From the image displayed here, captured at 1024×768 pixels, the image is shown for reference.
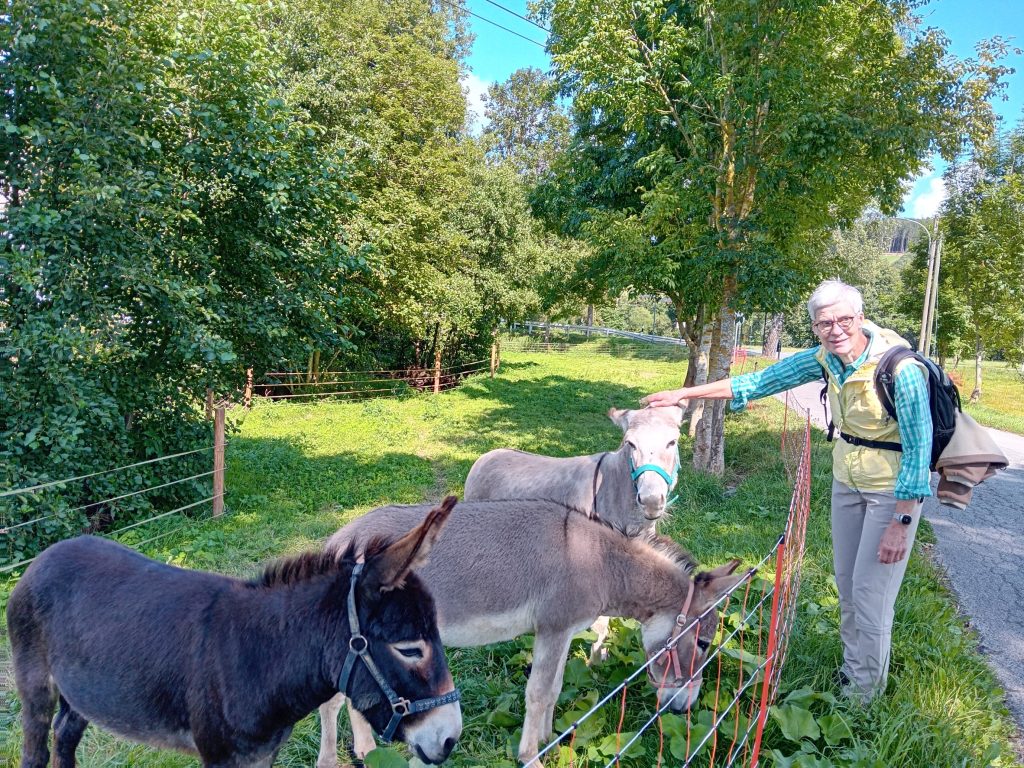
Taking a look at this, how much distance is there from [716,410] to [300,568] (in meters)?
8.49

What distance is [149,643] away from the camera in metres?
2.30

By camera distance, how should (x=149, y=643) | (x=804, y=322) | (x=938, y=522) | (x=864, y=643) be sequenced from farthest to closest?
(x=804, y=322) < (x=938, y=522) < (x=864, y=643) < (x=149, y=643)

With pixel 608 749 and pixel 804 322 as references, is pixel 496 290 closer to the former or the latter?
pixel 608 749

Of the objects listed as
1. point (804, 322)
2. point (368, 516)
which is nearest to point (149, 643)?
point (368, 516)

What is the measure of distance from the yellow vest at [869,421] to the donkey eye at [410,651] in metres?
2.68

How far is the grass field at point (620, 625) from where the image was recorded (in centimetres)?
326

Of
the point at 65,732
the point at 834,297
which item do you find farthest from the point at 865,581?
the point at 65,732

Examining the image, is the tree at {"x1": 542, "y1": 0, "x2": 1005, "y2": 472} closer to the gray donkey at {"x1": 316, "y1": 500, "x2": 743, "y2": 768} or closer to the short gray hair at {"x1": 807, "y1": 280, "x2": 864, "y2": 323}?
the short gray hair at {"x1": 807, "y1": 280, "x2": 864, "y2": 323}

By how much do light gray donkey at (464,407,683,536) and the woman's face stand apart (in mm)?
1357

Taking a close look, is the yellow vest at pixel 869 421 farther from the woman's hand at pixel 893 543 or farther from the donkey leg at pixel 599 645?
the donkey leg at pixel 599 645

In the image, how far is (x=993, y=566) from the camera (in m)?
6.09

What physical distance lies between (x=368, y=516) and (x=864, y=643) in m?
3.12

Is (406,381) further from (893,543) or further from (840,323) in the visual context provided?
(893,543)

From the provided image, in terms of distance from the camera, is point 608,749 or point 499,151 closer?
point 608,749
